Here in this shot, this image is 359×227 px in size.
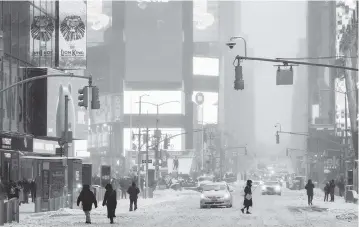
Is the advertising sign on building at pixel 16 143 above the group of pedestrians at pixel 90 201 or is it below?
above

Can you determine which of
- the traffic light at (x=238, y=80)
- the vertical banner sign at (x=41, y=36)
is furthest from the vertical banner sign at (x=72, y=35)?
the traffic light at (x=238, y=80)

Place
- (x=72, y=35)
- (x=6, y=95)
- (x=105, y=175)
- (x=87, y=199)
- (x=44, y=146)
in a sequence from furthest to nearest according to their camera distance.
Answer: (x=44, y=146) → (x=72, y=35) → (x=6, y=95) → (x=105, y=175) → (x=87, y=199)

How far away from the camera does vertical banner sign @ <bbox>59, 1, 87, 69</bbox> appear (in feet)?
236

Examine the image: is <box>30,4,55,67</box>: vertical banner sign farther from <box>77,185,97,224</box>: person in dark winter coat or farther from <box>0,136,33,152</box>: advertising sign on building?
<box>77,185,97,224</box>: person in dark winter coat

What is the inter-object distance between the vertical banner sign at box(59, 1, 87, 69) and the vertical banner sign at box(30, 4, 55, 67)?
1456mm

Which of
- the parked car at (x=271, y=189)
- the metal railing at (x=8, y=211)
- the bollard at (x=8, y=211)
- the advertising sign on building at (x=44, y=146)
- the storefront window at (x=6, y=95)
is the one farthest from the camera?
the parked car at (x=271, y=189)

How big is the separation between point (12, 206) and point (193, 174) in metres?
153

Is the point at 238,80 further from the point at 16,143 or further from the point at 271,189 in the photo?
the point at 271,189

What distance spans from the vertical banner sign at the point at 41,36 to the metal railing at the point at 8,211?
38.5m

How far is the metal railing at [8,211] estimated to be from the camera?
34312mm

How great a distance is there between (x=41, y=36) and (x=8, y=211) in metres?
39.8

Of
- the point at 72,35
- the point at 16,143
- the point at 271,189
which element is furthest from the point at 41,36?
the point at 271,189

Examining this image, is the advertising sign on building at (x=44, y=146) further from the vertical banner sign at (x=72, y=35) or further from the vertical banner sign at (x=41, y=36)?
the vertical banner sign at (x=72, y=35)

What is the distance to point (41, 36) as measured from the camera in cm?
7362
